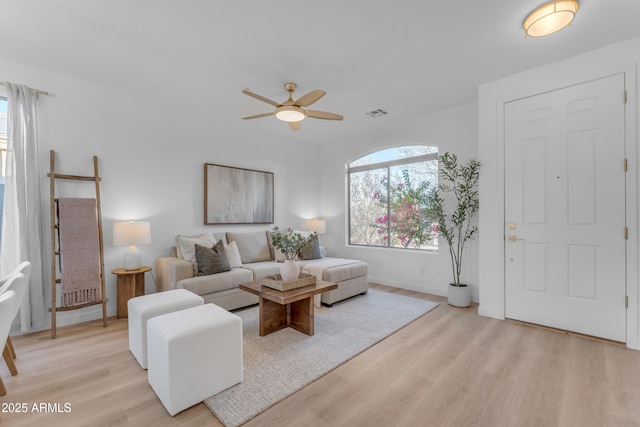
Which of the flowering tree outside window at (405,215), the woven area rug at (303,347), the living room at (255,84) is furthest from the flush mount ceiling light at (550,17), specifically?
the woven area rug at (303,347)

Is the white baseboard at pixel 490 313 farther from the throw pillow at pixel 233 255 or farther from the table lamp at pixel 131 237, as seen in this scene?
the table lamp at pixel 131 237

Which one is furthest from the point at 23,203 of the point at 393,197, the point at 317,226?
the point at 393,197

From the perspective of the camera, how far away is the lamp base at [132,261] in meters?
3.37

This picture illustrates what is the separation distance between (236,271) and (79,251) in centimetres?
169

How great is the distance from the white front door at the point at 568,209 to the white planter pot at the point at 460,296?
0.52 m

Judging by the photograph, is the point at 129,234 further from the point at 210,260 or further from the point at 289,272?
the point at 289,272

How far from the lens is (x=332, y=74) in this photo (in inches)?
122

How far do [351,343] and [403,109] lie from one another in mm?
3262

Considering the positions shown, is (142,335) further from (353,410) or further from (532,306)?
(532,306)

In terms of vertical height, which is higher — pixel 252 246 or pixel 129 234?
pixel 129 234

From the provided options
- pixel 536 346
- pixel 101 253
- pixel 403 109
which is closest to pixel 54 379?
pixel 101 253

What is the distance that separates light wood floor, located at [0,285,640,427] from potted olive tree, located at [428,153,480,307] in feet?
3.13

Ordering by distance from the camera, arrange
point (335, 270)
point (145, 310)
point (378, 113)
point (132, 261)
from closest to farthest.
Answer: point (145, 310) < point (132, 261) < point (335, 270) < point (378, 113)

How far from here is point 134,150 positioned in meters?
3.68
